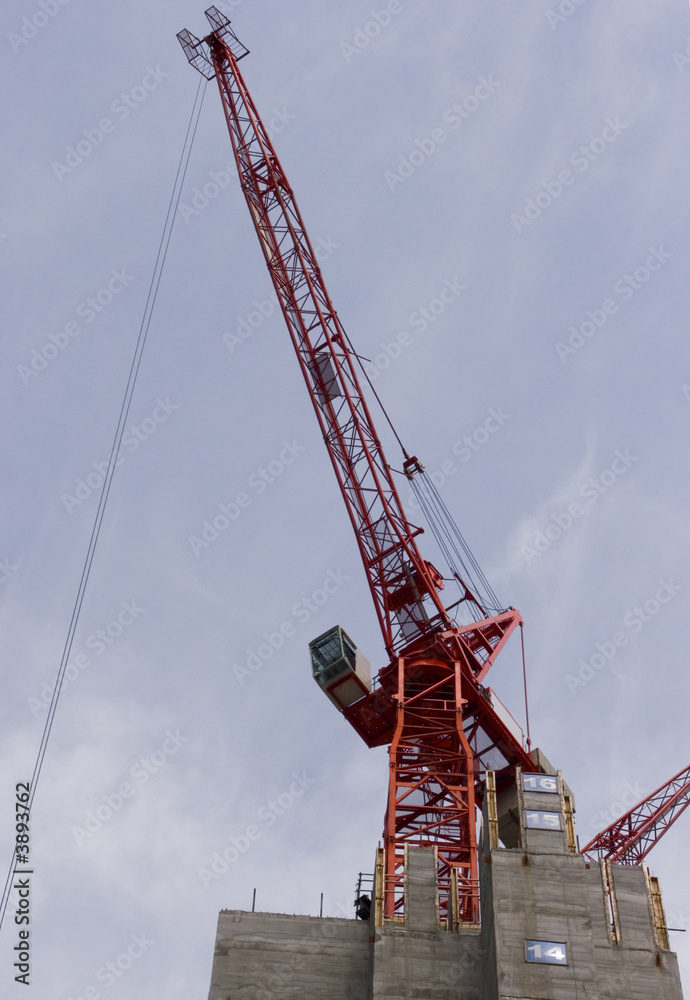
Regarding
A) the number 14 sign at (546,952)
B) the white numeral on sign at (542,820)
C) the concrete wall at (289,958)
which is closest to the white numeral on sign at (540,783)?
the white numeral on sign at (542,820)

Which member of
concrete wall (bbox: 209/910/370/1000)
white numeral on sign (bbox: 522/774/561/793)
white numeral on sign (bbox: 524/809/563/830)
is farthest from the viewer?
concrete wall (bbox: 209/910/370/1000)

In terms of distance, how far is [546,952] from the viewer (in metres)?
36.3

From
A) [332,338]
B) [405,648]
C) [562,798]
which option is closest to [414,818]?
[405,648]

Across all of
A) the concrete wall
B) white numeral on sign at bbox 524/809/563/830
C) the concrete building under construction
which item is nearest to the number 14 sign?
the concrete building under construction

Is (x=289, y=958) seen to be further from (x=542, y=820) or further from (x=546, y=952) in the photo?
(x=546, y=952)

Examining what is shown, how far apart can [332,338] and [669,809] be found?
1622 inches

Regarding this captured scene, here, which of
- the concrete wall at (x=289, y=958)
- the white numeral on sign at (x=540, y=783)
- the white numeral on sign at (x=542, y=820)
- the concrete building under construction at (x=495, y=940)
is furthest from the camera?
the concrete wall at (x=289, y=958)

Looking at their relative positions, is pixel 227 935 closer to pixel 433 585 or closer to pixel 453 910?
pixel 453 910

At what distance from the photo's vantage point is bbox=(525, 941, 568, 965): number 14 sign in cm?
3606

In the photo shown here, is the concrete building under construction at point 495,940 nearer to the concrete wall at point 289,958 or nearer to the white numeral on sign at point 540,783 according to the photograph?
the concrete wall at point 289,958

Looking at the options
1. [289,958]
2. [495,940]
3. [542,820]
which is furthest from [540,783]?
[289,958]

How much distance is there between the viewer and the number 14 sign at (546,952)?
118ft

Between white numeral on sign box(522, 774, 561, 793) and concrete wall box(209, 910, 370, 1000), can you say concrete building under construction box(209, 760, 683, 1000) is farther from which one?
white numeral on sign box(522, 774, 561, 793)

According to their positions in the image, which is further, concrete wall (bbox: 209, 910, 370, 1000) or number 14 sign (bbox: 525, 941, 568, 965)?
concrete wall (bbox: 209, 910, 370, 1000)
